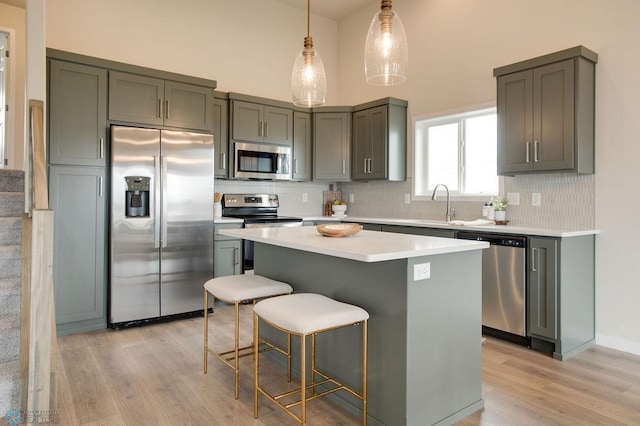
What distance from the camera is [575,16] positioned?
138 inches

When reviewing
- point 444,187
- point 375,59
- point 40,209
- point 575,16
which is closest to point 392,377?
point 375,59

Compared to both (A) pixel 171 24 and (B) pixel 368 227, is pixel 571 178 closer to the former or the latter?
(B) pixel 368 227

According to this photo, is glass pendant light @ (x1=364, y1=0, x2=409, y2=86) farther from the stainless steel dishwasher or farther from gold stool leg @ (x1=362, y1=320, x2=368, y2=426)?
the stainless steel dishwasher

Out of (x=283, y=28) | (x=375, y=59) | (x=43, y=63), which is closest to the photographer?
(x=375, y=59)

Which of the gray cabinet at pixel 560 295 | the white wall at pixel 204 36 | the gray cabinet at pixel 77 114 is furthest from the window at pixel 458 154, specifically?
the gray cabinet at pixel 77 114

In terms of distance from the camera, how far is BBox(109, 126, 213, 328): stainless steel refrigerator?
3695 millimetres

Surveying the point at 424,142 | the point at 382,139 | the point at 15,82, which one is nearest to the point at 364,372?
the point at 382,139

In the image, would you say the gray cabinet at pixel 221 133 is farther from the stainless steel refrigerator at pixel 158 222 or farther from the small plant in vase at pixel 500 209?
the small plant in vase at pixel 500 209

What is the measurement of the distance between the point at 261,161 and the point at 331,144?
100cm

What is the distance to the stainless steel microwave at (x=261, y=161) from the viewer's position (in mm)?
4787

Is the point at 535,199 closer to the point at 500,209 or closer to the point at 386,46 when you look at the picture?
the point at 500,209

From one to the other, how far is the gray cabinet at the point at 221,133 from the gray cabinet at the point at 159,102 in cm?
35

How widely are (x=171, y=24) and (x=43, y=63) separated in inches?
77.5

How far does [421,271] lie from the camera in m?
2.00
